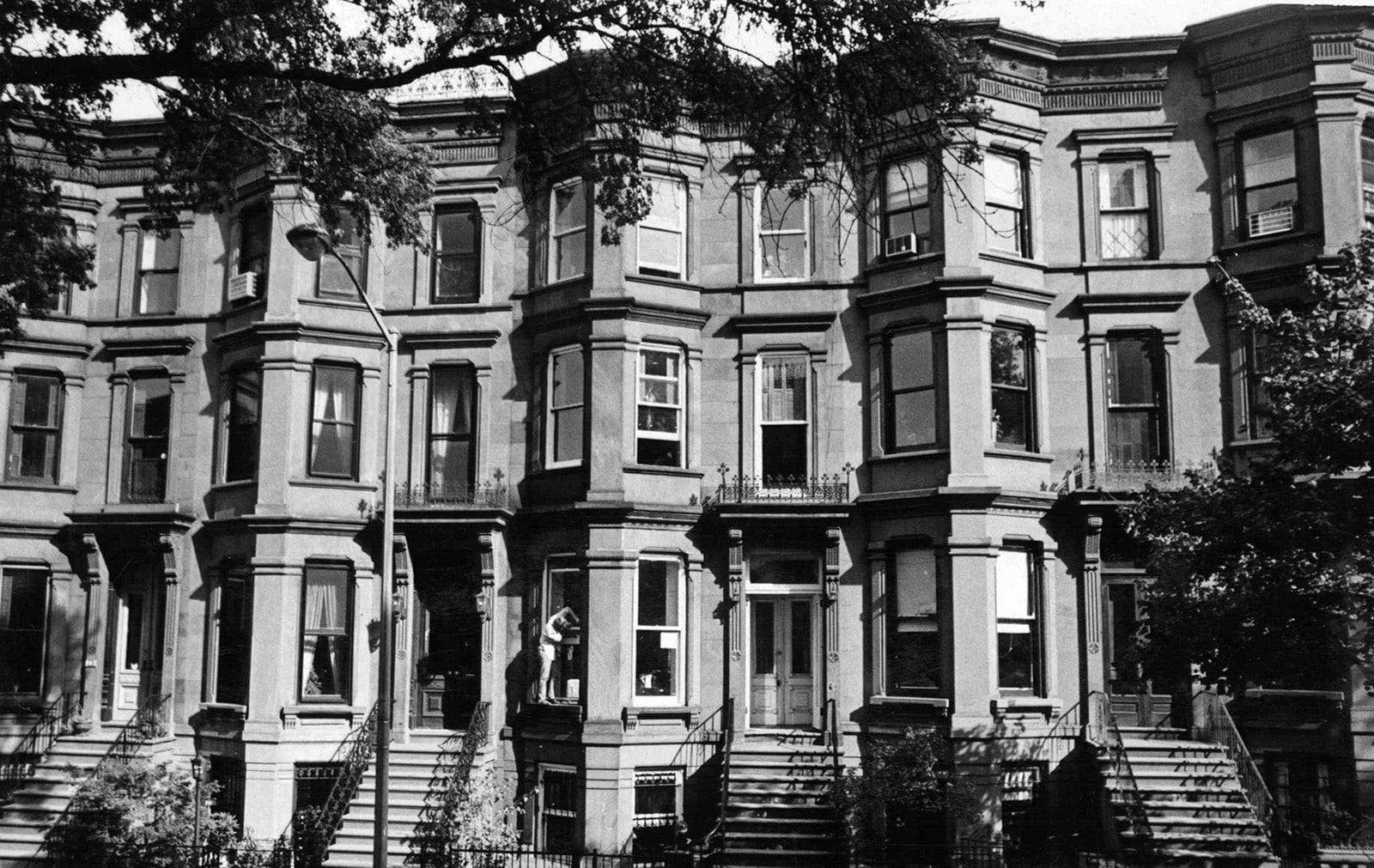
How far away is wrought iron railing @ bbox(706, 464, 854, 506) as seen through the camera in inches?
896

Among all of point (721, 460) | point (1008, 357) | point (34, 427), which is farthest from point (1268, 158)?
point (34, 427)

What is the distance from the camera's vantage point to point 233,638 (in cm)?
2416

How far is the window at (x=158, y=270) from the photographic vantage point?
2620 cm

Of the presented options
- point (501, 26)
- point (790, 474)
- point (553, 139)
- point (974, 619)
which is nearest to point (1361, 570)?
point (974, 619)

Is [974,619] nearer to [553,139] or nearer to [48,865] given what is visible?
[553,139]

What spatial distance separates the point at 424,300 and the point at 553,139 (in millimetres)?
11690

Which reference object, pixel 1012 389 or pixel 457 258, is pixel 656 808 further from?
pixel 457 258

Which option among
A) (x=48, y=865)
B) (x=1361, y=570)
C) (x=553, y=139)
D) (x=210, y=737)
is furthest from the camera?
(x=210, y=737)

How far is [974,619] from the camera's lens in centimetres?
2145

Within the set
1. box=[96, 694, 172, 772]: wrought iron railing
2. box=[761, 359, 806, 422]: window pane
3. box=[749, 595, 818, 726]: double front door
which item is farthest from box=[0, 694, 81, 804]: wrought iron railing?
→ box=[761, 359, 806, 422]: window pane

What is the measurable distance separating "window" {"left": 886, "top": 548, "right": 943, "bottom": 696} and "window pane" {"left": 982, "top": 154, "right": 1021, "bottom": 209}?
6227 millimetres

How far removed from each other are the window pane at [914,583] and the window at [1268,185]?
25.7 feet

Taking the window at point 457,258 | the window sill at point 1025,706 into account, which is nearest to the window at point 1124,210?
the window sill at point 1025,706

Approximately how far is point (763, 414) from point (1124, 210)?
7232 mm
